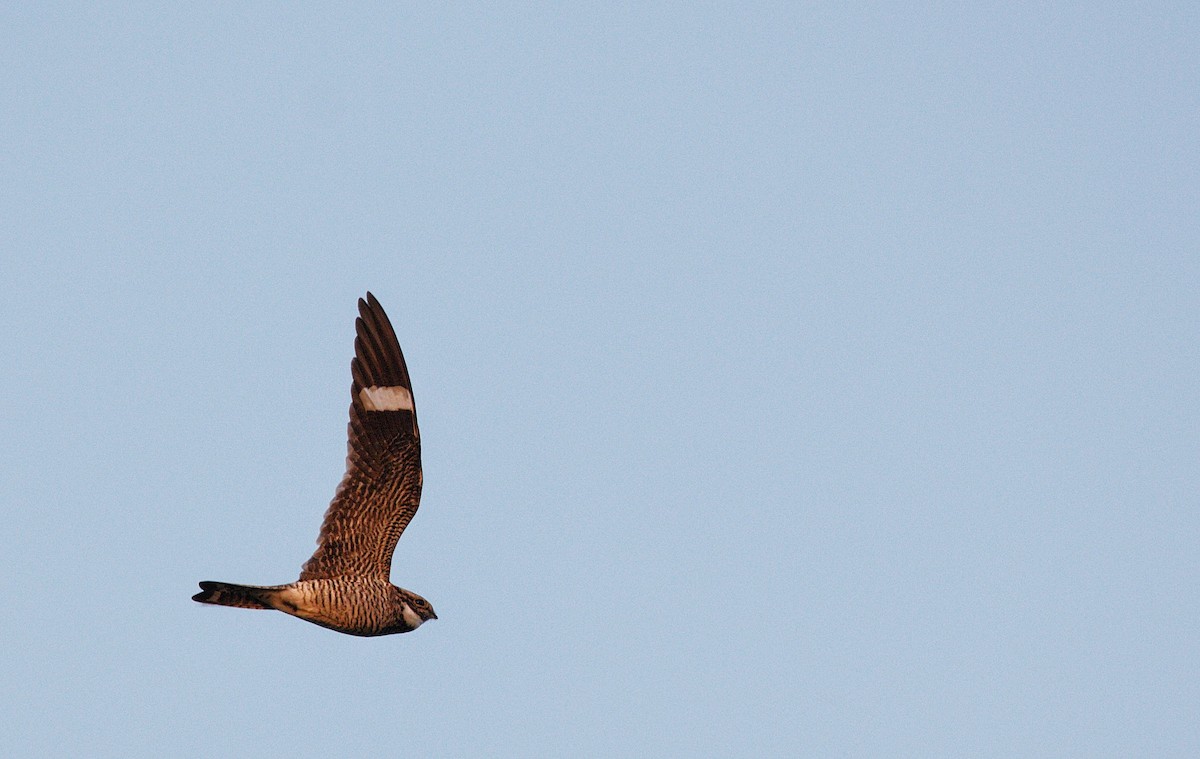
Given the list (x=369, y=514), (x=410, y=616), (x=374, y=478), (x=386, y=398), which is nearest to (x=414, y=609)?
(x=410, y=616)

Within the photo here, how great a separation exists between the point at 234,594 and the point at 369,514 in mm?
1858

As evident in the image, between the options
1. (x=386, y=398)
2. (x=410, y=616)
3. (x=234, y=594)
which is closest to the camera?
(x=234, y=594)

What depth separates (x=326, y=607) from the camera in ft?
45.3

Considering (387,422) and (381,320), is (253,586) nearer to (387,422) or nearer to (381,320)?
(387,422)

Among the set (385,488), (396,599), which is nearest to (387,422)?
(385,488)

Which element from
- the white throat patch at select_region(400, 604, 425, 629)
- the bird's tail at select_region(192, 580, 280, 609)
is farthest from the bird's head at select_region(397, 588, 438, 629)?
the bird's tail at select_region(192, 580, 280, 609)

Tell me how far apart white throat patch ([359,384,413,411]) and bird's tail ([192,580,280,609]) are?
8.32 ft

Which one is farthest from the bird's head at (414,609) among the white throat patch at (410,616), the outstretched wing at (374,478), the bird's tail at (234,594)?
the bird's tail at (234,594)

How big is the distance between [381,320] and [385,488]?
6.89 feet

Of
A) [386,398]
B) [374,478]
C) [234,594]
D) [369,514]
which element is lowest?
[234,594]

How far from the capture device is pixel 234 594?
1340 centimetres

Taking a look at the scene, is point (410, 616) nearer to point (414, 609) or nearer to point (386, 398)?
point (414, 609)

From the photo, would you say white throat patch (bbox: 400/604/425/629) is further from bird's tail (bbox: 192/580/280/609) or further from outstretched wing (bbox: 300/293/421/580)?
bird's tail (bbox: 192/580/280/609)

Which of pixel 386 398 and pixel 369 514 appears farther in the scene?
pixel 386 398
